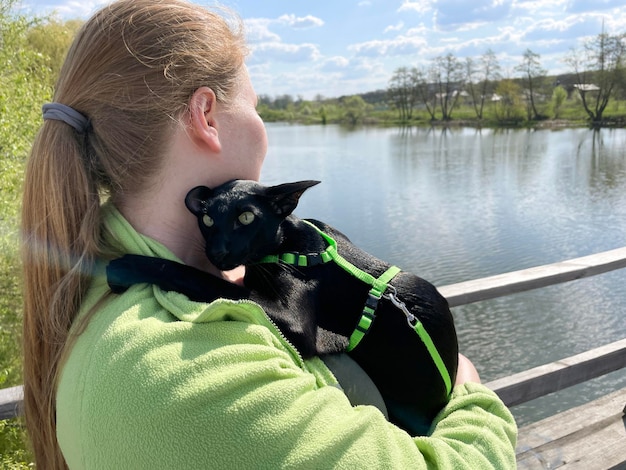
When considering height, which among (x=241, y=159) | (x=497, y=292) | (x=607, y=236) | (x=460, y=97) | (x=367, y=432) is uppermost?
(x=460, y=97)

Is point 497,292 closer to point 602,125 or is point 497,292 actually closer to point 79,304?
point 79,304

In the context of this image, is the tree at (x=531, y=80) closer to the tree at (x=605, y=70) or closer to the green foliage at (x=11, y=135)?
the tree at (x=605, y=70)

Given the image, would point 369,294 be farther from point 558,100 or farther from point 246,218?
point 558,100

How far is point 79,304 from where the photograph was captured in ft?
3.52

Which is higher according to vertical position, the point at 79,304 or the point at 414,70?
the point at 414,70

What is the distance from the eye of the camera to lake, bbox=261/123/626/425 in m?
7.24

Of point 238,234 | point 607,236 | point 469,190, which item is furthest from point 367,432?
point 469,190

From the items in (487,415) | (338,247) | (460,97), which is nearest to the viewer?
(487,415)

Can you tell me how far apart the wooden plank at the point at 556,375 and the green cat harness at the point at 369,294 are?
1.25 m

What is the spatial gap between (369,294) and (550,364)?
1.82 meters

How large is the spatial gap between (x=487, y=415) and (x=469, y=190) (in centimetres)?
1655

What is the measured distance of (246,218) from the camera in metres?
1.23

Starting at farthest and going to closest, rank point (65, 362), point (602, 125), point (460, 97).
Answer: point (460, 97) < point (602, 125) < point (65, 362)

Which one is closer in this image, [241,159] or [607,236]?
[241,159]
